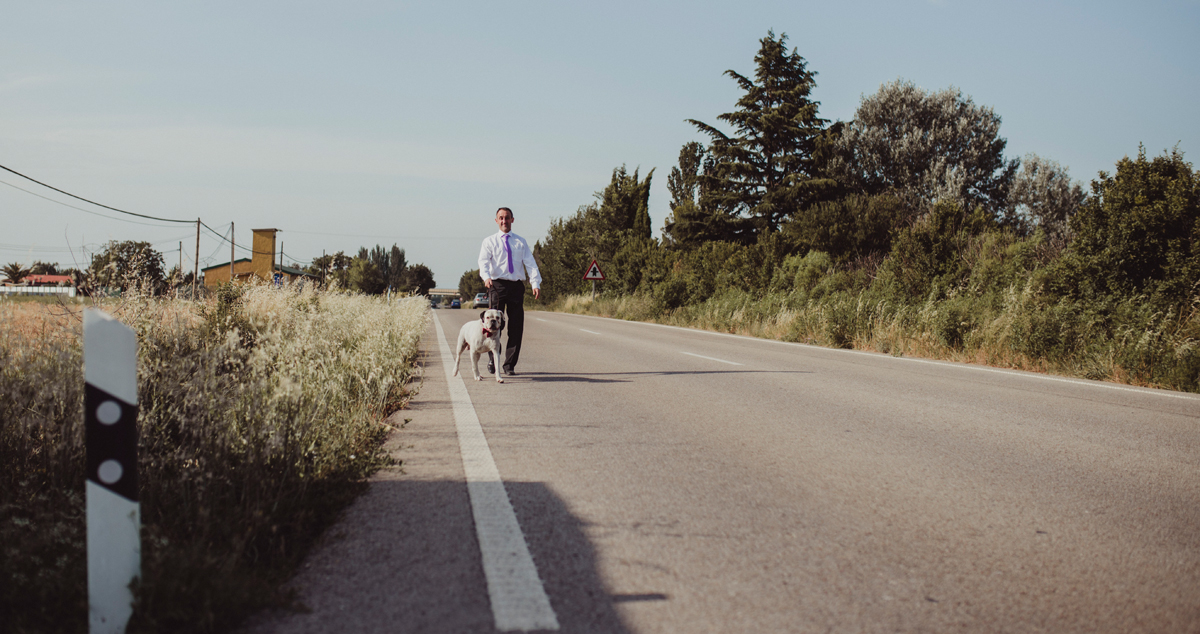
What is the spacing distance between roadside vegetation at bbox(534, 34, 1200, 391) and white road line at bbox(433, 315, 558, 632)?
352 inches

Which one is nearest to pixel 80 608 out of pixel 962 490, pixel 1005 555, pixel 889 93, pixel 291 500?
pixel 291 500

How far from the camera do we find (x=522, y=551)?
2887 millimetres

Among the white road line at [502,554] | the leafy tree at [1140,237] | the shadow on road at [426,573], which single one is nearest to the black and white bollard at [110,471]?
the shadow on road at [426,573]

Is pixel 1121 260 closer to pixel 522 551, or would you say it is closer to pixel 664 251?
pixel 522 551

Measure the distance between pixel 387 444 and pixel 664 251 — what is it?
30960 millimetres

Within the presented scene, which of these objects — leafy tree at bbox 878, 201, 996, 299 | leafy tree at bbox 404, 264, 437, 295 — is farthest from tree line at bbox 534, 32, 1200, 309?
leafy tree at bbox 404, 264, 437, 295

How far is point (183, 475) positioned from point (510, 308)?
5.78 m

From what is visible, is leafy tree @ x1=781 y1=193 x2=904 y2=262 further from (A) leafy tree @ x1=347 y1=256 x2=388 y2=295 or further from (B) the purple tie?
(A) leafy tree @ x1=347 y1=256 x2=388 y2=295

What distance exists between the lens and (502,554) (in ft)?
9.34

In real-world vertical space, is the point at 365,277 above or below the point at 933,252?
below

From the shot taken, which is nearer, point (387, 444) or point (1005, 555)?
point (1005, 555)

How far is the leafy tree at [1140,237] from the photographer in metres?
10.7

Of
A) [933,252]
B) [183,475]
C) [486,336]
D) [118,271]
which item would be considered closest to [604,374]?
[486,336]

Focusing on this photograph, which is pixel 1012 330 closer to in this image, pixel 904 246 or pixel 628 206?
pixel 904 246
